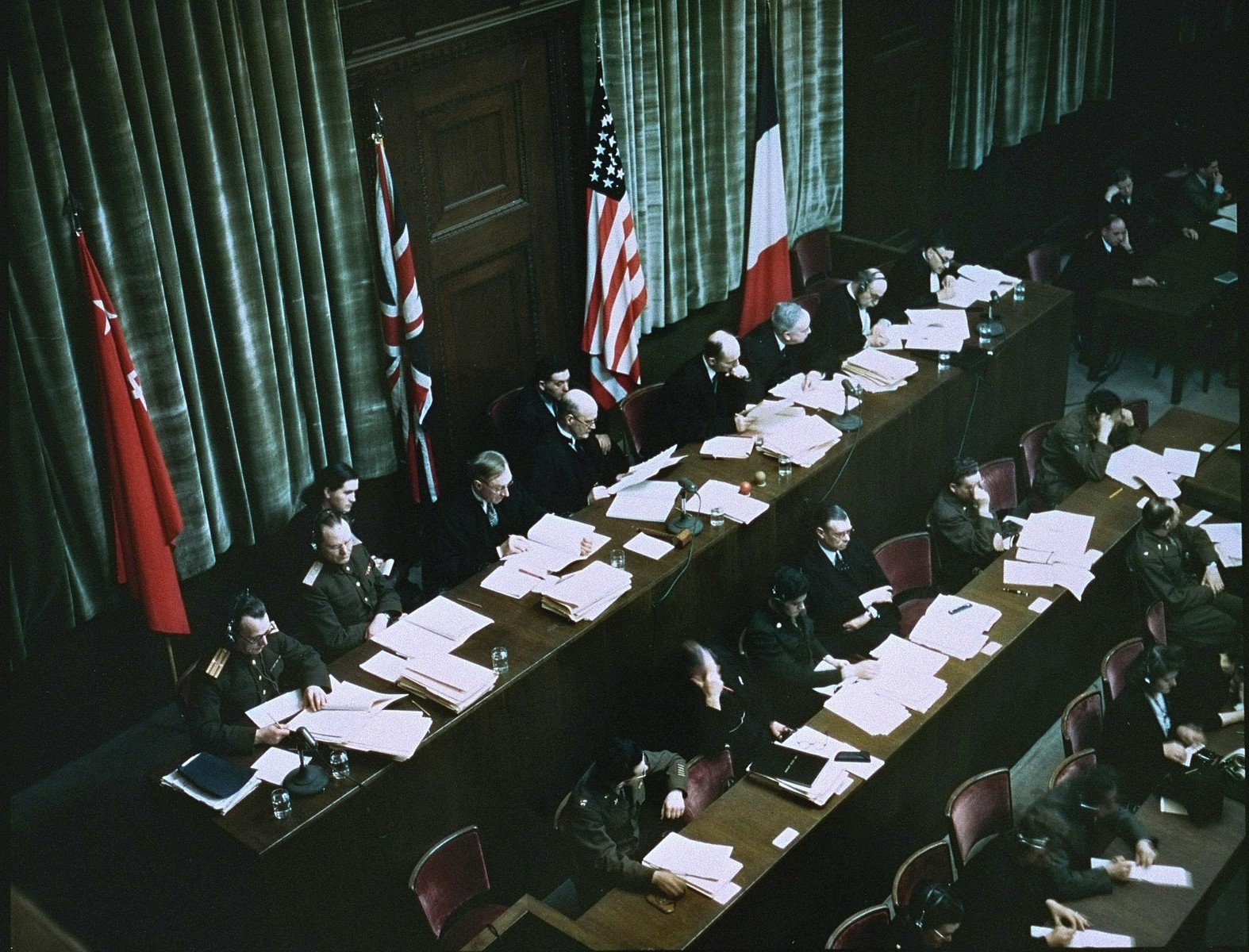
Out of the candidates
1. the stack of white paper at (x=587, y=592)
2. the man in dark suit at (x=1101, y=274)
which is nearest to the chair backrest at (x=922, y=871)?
the stack of white paper at (x=587, y=592)

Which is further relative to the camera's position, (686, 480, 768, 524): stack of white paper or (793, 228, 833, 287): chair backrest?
(793, 228, 833, 287): chair backrest

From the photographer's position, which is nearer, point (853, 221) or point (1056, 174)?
point (853, 221)

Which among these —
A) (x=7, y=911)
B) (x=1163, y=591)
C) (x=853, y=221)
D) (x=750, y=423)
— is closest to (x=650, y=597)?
(x=750, y=423)

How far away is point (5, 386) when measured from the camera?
18.8ft

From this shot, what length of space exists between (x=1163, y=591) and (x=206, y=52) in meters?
5.35

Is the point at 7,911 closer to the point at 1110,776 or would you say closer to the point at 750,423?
the point at 1110,776

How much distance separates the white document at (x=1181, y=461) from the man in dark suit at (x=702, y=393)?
8.15 feet

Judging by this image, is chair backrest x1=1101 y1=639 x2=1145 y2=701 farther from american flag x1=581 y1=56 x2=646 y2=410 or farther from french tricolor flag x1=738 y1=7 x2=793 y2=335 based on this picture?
french tricolor flag x1=738 y1=7 x2=793 y2=335

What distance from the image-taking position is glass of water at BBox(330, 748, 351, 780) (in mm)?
5418

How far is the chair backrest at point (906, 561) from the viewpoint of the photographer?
7.36m

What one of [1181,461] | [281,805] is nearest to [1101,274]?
[1181,461]

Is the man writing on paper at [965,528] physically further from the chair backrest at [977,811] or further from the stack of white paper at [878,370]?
the chair backrest at [977,811]


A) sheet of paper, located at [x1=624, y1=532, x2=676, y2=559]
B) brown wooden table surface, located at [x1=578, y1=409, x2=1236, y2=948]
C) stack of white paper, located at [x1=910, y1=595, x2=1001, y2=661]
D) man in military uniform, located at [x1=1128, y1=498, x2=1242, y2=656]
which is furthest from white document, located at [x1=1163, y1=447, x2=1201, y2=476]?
sheet of paper, located at [x1=624, y1=532, x2=676, y2=559]

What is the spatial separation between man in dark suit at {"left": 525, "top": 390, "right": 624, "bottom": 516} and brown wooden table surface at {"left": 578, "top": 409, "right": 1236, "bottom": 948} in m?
2.27
